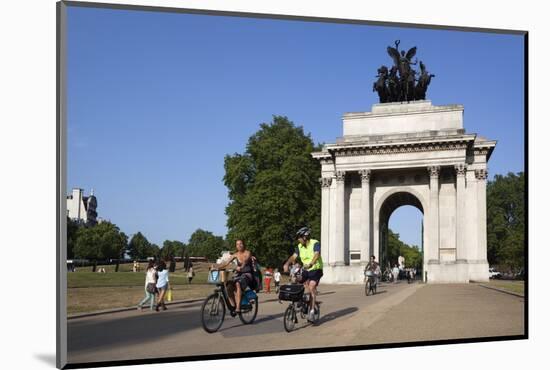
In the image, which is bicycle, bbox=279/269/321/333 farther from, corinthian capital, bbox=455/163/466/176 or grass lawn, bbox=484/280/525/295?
corinthian capital, bbox=455/163/466/176

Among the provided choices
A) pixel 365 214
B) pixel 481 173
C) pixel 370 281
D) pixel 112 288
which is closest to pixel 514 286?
pixel 370 281

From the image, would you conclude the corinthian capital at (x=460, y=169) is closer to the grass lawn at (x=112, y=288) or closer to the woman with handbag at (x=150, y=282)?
the grass lawn at (x=112, y=288)

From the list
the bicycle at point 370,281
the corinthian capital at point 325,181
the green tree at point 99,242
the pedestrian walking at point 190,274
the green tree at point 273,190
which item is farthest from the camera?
the corinthian capital at point 325,181

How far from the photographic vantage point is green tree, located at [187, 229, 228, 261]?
1484 cm

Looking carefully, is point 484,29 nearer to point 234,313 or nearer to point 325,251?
point 234,313

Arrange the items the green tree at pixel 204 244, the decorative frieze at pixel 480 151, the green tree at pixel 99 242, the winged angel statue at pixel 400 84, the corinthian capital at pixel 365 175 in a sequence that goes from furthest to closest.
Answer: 1. the corinthian capital at pixel 365 175
2. the decorative frieze at pixel 480 151
3. the winged angel statue at pixel 400 84
4. the green tree at pixel 204 244
5. the green tree at pixel 99 242

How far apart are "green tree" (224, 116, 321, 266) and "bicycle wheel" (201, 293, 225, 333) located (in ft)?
27.5

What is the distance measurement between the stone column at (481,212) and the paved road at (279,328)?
51.4 ft

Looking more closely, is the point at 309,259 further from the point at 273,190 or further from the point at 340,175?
the point at 340,175

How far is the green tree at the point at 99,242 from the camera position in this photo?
1143 centimetres

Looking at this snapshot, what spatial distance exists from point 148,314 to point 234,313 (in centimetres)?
342

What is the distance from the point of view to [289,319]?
40.1 ft

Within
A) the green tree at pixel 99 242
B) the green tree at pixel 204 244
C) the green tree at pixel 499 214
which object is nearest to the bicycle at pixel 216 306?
the green tree at pixel 99 242

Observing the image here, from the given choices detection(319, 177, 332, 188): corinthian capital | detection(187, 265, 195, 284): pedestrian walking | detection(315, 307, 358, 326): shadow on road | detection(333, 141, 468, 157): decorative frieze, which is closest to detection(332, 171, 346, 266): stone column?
detection(319, 177, 332, 188): corinthian capital
